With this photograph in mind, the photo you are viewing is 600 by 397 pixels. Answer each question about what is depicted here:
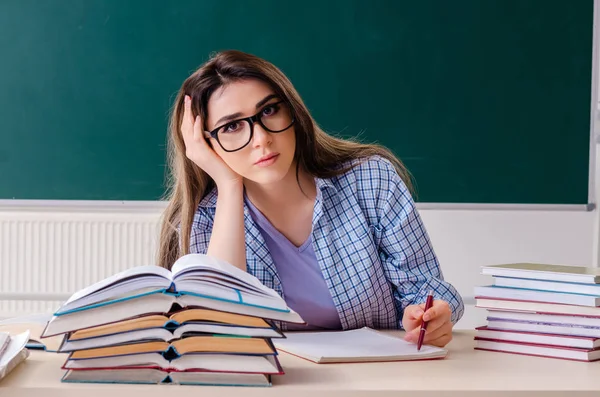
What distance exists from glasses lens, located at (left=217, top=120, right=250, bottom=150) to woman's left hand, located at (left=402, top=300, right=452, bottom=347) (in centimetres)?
55

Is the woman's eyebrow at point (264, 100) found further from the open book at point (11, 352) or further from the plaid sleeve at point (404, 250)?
the open book at point (11, 352)

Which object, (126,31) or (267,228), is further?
(126,31)

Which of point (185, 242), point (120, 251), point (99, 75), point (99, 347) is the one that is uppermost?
point (99, 75)

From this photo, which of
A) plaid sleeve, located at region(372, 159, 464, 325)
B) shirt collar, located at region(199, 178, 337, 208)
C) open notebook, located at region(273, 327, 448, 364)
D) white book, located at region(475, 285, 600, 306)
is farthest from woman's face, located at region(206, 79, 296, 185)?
white book, located at region(475, 285, 600, 306)

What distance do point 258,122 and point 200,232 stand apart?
1.06ft

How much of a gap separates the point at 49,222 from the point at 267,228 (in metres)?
1.89

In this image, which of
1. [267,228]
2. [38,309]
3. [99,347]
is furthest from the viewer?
[38,309]

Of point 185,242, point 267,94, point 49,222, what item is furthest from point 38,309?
point 267,94

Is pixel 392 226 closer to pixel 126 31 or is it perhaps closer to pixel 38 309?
pixel 126 31

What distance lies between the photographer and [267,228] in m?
1.76

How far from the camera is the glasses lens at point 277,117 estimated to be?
163 cm

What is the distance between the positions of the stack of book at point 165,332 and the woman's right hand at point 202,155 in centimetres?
77

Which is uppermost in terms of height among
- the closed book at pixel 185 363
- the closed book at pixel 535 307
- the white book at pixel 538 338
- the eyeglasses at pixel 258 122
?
the eyeglasses at pixel 258 122

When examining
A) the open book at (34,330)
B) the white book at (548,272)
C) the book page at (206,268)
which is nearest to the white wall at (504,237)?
the white book at (548,272)
